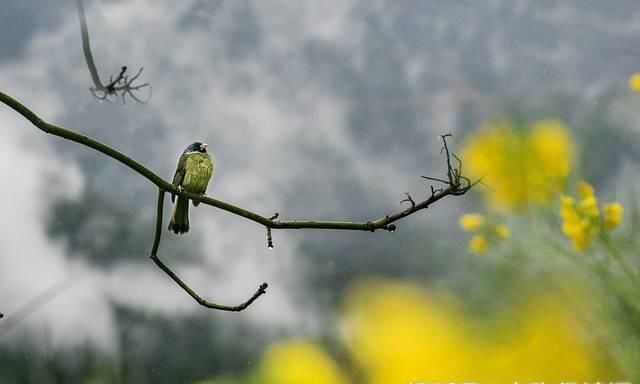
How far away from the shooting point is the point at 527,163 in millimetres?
1072

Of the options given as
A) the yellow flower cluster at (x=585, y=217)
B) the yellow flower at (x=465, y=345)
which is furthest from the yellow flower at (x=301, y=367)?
the yellow flower cluster at (x=585, y=217)

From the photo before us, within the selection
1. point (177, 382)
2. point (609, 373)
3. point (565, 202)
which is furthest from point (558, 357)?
point (177, 382)

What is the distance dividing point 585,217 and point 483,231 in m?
0.24

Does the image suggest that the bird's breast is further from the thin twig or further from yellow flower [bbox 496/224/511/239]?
the thin twig

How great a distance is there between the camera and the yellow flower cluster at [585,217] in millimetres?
894

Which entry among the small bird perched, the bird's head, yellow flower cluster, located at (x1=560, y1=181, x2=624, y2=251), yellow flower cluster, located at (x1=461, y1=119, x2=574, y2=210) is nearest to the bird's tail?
the small bird perched

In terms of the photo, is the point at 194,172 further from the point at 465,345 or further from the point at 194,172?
the point at 465,345

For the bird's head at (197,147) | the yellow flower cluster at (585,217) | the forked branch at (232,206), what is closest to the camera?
the forked branch at (232,206)

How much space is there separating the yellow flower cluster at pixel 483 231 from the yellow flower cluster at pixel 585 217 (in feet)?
0.56

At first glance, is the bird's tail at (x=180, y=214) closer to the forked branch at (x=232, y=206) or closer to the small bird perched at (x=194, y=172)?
the small bird perched at (x=194, y=172)

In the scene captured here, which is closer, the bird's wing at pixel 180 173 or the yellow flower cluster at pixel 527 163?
the yellow flower cluster at pixel 527 163

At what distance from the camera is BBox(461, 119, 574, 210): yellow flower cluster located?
1.01m

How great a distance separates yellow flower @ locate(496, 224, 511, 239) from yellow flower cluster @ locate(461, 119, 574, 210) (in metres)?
0.05

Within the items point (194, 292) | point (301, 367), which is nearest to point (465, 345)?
point (301, 367)
